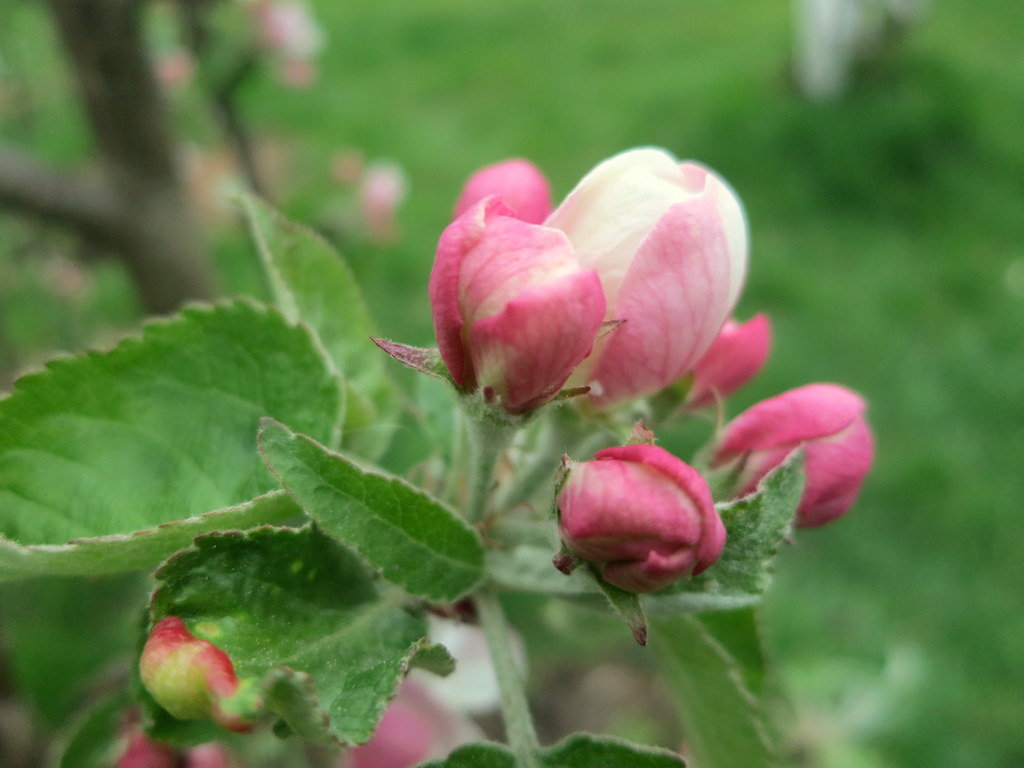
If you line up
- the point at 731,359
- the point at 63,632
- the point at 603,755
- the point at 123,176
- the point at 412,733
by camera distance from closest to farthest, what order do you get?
the point at 603,755 < the point at 731,359 < the point at 412,733 < the point at 123,176 < the point at 63,632

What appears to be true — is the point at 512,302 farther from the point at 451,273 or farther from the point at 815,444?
the point at 815,444

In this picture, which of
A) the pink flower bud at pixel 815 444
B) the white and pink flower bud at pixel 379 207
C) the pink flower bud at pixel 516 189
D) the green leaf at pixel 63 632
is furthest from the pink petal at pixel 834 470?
the white and pink flower bud at pixel 379 207

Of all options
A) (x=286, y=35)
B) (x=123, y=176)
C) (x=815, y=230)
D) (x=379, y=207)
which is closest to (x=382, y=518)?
(x=123, y=176)

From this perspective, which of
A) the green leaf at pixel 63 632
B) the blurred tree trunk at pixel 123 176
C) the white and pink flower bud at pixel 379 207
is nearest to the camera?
the blurred tree trunk at pixel 123 176

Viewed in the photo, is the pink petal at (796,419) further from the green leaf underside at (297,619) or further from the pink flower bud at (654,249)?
the green leaf underside at (297,619)

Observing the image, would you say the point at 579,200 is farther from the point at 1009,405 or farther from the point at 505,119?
the point at 505,119

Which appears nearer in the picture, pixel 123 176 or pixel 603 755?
pixel 603 755

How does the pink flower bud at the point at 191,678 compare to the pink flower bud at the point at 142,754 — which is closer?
the pink flower bud at the point at 191,678
